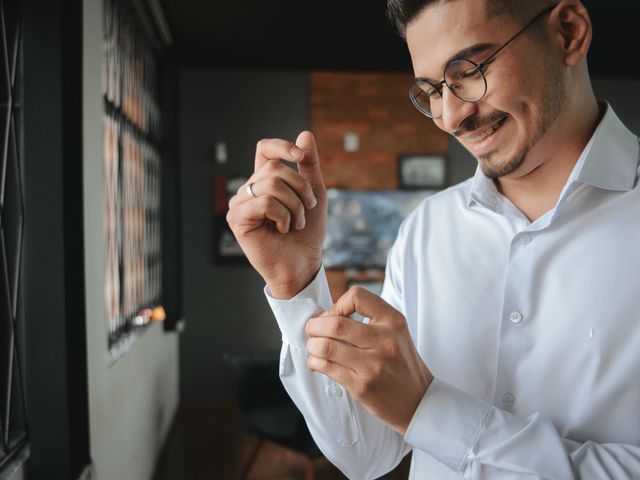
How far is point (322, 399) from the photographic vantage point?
1.07 meters

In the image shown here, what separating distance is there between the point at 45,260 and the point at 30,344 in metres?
0.30

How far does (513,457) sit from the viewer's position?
0.84 m

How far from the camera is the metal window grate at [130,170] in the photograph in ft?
9.93

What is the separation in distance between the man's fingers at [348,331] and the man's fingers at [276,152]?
27 centimetres

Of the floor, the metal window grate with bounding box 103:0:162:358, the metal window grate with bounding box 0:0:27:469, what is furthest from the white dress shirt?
the floor

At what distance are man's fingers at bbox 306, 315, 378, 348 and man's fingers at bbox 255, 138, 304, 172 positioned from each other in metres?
0.27

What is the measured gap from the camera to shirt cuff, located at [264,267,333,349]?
1.03 metres

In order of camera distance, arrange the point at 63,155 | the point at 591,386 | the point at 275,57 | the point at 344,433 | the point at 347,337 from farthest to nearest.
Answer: the point at 275,57 → the point at 63,155 → the point at 344,433 → the point at 591,386 → the point at 347,337

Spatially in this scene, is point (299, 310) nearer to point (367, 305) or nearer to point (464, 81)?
point (367, 305)

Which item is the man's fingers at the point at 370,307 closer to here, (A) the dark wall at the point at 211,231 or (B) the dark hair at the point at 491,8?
(B) the dark hair at the point at 491,8

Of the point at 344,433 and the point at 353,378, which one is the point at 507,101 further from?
the point at 344,433

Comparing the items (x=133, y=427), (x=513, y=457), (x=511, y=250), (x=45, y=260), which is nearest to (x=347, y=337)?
(x=513, y=457)

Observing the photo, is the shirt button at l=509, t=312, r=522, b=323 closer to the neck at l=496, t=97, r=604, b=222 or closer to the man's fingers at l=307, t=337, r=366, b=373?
the neck at l=496, t=97, r=604, b=222

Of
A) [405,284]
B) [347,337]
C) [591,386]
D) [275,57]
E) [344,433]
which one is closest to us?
[347,337]
